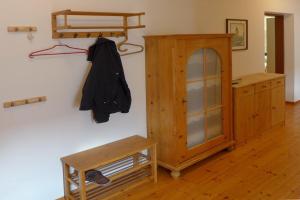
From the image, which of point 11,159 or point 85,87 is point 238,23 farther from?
point 11,159

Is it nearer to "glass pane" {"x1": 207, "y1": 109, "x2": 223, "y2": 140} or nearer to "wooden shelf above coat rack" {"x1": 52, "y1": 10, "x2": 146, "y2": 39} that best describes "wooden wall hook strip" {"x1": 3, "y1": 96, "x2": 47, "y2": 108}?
"wooden shelf above coat rack" {"x1": 52, "y1": 10, "x2": 146, "y2": 39}

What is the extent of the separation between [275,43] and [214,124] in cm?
367

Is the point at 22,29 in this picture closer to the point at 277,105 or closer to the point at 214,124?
the point at 214,124

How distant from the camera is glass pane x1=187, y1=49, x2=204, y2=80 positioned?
127 inches

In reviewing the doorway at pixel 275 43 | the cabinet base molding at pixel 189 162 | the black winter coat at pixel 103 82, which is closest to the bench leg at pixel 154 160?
the cabinet base molding at pixel 189 162

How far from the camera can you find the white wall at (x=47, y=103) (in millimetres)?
2422

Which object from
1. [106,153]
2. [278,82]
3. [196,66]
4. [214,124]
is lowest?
[106,153]

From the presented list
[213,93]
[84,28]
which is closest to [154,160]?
[213,93]

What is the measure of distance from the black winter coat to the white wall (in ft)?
0.53

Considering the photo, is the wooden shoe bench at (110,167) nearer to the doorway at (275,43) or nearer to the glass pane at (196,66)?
the glass pane at (196,66)

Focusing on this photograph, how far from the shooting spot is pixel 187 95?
323 centimetres

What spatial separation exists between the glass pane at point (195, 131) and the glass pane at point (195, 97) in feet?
0.37

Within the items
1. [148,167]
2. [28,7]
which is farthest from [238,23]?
[28,7]

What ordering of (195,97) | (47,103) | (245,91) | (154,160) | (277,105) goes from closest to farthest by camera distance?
(47,103), (154,160), (195,97), (245,91), (277,105)
